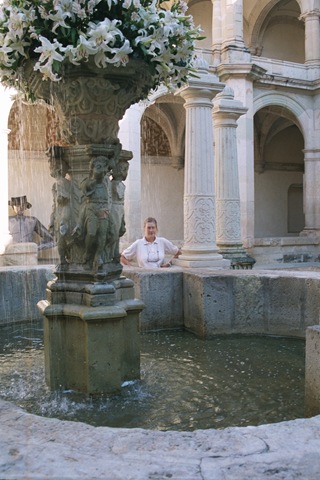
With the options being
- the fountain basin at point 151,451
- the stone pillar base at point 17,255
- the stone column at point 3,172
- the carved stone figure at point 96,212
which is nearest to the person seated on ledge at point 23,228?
the stone column at point 3,172

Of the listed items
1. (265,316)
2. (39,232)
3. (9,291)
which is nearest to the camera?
(265,316)

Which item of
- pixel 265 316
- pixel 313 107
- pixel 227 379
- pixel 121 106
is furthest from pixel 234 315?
pixel 313 107

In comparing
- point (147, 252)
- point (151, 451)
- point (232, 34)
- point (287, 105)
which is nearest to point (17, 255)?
point (147, 252)

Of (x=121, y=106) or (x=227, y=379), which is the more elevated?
(x=121, y=106)

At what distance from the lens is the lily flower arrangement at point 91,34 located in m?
2.49

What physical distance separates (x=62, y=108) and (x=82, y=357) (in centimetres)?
142

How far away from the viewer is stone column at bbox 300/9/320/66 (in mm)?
14711

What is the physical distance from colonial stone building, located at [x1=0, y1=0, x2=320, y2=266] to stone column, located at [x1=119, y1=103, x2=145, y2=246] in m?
0.02

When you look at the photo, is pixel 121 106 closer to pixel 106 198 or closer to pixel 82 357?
pixel 106 198

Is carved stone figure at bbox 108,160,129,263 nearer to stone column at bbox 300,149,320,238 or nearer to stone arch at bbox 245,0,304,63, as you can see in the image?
stone column at bbox 300,149,320,238

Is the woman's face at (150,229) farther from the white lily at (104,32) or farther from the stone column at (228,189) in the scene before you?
the stone column at (228,189)

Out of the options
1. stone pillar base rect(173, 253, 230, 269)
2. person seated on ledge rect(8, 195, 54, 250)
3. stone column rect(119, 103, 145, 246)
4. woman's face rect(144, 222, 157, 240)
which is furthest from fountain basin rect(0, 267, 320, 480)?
person seated on ledge rect(8, 195, 54, 250)

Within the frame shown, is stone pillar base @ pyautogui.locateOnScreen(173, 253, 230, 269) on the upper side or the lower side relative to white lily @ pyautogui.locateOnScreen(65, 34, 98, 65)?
lower

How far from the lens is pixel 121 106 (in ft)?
9.98
